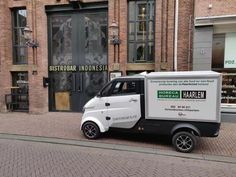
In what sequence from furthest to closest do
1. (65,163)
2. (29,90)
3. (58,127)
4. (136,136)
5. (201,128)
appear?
(29,90)
(58,127)
(136,136)
(201,128)
(65,163)

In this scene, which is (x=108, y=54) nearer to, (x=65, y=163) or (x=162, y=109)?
(x=162, y=109)

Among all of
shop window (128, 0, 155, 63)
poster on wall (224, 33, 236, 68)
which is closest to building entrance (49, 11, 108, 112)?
shop window (128, 0, 155, 63)

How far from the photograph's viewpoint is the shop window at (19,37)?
11.9 m

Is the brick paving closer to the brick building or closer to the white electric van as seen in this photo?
the white electric van

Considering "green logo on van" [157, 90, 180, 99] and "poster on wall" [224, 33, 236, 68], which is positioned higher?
"poster on wall" [224, 33, 236, 68]

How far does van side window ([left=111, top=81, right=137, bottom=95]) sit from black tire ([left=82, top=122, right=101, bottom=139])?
47.8 inches

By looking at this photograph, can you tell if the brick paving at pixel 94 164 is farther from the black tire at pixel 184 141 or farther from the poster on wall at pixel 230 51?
the poster on wall at pixel 230 51

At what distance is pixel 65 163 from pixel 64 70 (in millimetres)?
→ 6914

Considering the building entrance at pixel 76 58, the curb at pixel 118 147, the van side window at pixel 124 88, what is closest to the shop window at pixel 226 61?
the curb at pixel 118 147

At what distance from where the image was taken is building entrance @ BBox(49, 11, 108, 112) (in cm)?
1116

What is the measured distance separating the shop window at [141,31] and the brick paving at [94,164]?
5582mm

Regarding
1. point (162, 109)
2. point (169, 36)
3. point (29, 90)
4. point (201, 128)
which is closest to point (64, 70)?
point (29, 90)

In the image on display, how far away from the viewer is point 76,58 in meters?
11.4

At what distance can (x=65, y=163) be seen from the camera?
17.2ft
